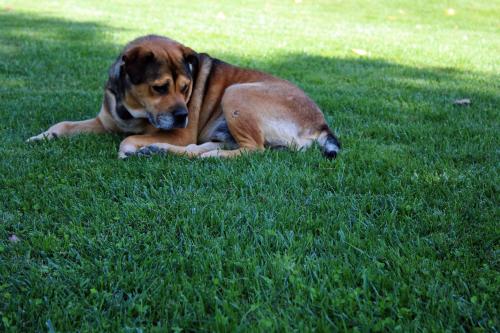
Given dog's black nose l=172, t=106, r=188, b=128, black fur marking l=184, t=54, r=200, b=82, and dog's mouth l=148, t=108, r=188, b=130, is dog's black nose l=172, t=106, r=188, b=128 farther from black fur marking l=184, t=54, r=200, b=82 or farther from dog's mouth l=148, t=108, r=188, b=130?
black fur marking l=184, t=54, r=200, b=82

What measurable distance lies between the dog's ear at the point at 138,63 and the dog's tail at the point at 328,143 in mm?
1552

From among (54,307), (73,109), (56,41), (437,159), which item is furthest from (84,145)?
(56,41)

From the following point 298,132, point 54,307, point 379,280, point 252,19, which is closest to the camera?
point 54,307

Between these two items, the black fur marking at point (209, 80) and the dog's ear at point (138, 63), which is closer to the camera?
the dog's ear at point (138, 63)

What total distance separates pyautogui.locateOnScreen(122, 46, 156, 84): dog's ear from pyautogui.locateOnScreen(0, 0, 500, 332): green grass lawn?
680 millimetres

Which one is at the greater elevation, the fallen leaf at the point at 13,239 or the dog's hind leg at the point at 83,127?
the fallen leaf at the point at 13,239

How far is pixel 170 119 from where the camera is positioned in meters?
4.51

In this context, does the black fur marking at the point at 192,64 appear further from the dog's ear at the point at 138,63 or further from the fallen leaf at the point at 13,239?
the fallen leaf at the point at 13,239

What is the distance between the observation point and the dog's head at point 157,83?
4.41 meters

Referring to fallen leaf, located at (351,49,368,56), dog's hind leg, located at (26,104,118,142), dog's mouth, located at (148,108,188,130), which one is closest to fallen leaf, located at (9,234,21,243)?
dog's mouth, located at (148,108,188,130)

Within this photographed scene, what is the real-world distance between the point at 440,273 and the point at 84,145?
3135mm

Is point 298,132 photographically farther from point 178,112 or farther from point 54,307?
point 54,307

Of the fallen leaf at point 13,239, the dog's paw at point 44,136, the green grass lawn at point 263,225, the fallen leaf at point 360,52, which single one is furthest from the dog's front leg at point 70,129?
the fallen leaf at point 360,52

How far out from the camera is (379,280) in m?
2.53
